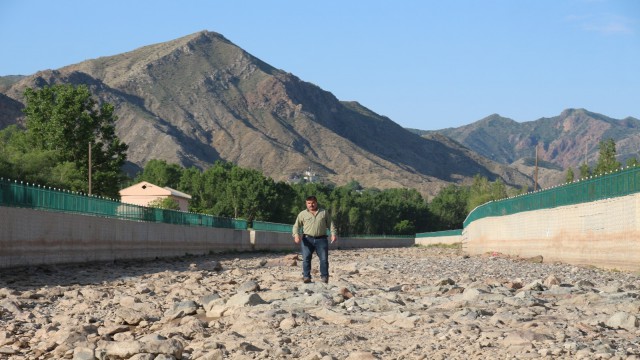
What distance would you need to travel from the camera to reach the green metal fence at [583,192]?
25.0 metres

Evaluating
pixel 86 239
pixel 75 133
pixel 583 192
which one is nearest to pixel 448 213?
pixel 75 133

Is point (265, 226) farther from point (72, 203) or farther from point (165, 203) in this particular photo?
point (72, 203)

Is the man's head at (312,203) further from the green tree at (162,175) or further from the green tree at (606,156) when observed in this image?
the green tree at (162,175)

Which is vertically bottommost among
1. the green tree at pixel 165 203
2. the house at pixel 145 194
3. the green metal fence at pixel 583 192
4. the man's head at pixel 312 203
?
the man's head at pixel 312 203

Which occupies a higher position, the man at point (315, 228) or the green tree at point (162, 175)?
the green tree at point (162, 175)

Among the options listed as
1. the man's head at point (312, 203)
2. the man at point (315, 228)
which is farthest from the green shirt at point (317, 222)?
the man's head at point (312, 203)

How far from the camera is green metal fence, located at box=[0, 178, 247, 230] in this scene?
978 inches

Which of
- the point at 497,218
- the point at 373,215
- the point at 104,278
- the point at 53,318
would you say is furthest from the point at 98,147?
the point at 373,215

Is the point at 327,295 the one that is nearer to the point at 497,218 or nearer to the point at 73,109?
the point at 497,218

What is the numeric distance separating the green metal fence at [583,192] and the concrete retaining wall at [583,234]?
26cm

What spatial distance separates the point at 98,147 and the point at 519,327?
6212 centimetres

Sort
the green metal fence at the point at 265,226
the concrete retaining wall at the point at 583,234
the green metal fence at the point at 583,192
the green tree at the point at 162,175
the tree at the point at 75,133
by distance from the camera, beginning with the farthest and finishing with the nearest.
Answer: the green tree at the point at 162,175 < the green metal fence at the point at 265,226 < the tree at the point at 75,133 < the green metal fence at the point at 583,192 < the concrete retaining wall at the point at 583,234

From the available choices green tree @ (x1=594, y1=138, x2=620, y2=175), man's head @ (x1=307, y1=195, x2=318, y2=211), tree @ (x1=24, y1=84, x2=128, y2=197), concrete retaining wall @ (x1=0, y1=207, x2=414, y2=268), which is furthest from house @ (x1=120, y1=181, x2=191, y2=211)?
man's head @ (x1=307, y1=195, x2=318, y2=211)

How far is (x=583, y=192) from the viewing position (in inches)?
1170
